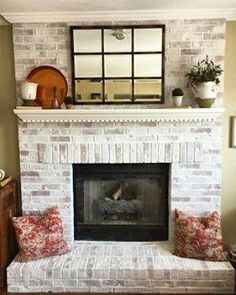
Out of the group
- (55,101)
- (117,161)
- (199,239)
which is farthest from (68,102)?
(199,239)

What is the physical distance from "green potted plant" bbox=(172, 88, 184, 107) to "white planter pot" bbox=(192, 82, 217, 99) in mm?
153

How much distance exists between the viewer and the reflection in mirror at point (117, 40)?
3.12m

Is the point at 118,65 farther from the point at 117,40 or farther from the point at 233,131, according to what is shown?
the point at 233,131

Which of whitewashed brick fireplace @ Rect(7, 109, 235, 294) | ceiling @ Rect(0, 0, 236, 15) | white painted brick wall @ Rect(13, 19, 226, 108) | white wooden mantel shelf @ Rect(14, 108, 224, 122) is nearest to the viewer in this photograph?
ceiling @ Rect(0, 0, 236, 15)

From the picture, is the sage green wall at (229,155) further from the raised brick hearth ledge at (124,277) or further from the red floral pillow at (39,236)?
the red floral pillow at (39,236)

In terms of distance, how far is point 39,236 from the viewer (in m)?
3.03

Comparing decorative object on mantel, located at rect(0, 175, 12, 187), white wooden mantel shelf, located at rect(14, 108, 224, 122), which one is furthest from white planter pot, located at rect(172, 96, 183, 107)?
decorative object on mantel, located at rect(0, 175, 12, 187)

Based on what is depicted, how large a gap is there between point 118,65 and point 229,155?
138 cm

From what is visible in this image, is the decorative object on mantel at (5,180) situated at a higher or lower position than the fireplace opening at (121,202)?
higher

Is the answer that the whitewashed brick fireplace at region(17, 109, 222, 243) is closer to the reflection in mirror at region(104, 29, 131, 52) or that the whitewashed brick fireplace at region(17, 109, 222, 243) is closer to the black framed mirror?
the black framed mirror

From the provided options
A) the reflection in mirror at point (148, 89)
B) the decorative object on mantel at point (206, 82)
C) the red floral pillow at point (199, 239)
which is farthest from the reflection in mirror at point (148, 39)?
the red floral pillow at point (199, 239)

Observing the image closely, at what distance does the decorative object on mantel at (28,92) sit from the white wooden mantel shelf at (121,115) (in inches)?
4.5

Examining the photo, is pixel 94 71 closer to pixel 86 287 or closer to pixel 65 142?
pixel 65 142

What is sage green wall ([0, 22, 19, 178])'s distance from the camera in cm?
325
